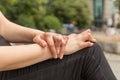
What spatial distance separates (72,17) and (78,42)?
24.8m

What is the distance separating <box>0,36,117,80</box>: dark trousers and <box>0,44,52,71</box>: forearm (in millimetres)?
52

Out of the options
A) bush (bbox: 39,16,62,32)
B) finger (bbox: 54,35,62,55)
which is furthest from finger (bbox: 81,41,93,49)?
bush (bbox: 39,16,62,32)

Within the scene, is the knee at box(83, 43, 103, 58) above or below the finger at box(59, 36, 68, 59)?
below

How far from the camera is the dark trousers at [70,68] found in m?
1.96

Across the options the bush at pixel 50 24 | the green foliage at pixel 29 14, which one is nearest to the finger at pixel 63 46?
the green foliage at pixel 29 14

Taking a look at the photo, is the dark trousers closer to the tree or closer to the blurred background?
the blurred background

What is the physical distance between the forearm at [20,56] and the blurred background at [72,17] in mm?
455

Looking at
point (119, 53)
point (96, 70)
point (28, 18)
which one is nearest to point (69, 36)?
point (96, 70)

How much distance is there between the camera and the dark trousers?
1.96 metres

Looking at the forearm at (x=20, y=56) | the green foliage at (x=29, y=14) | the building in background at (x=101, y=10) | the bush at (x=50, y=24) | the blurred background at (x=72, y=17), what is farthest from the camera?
the building in background at (x=101, y=10)

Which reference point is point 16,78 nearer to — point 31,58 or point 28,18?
point 31,58

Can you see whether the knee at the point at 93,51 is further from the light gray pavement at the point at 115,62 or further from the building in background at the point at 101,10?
the building in background at the point at 101,10

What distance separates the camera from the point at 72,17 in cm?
2680

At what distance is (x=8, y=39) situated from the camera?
2.44 m
